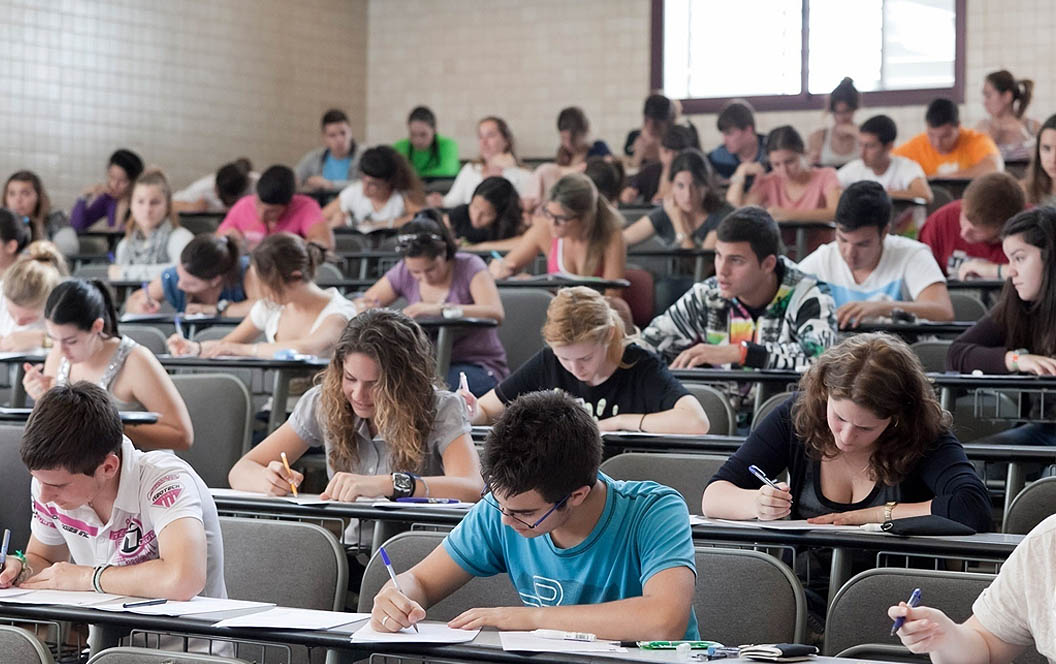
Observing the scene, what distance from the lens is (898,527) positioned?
93.2 inches

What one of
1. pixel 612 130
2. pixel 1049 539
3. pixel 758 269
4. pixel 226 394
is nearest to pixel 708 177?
pixel 758 269

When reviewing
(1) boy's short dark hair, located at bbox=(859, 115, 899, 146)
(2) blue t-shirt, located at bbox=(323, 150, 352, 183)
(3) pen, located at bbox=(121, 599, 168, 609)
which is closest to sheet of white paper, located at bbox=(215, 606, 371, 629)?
(3) pen, located at bbox=(121, 599, 168, 609)

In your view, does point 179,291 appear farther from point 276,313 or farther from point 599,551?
point 599,551

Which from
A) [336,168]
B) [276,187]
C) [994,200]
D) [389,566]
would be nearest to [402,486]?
[389,566]

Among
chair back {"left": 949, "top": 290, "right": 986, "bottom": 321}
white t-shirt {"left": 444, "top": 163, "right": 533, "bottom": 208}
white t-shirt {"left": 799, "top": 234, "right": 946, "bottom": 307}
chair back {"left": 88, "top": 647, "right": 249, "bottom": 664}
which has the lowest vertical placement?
chair back {"left": 88, "top": 647, "right": 249, "bottom": 664}

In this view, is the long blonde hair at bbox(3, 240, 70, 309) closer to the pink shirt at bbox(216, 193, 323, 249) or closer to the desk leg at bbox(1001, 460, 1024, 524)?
the pink shirt at bbox(216, 193, 323, 249)

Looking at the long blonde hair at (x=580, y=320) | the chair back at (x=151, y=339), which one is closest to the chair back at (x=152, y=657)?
the long blonde hair at (x=580, y=320)

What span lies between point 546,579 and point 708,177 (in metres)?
4.21

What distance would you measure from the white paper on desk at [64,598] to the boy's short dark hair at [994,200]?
12.5 ft

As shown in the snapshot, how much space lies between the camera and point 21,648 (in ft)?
6.55

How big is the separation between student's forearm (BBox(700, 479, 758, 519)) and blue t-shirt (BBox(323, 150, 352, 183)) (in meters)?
6.81

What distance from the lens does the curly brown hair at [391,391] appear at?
296 cm

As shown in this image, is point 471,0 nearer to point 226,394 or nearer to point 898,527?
point 226,394

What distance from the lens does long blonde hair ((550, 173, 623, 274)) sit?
546cm
